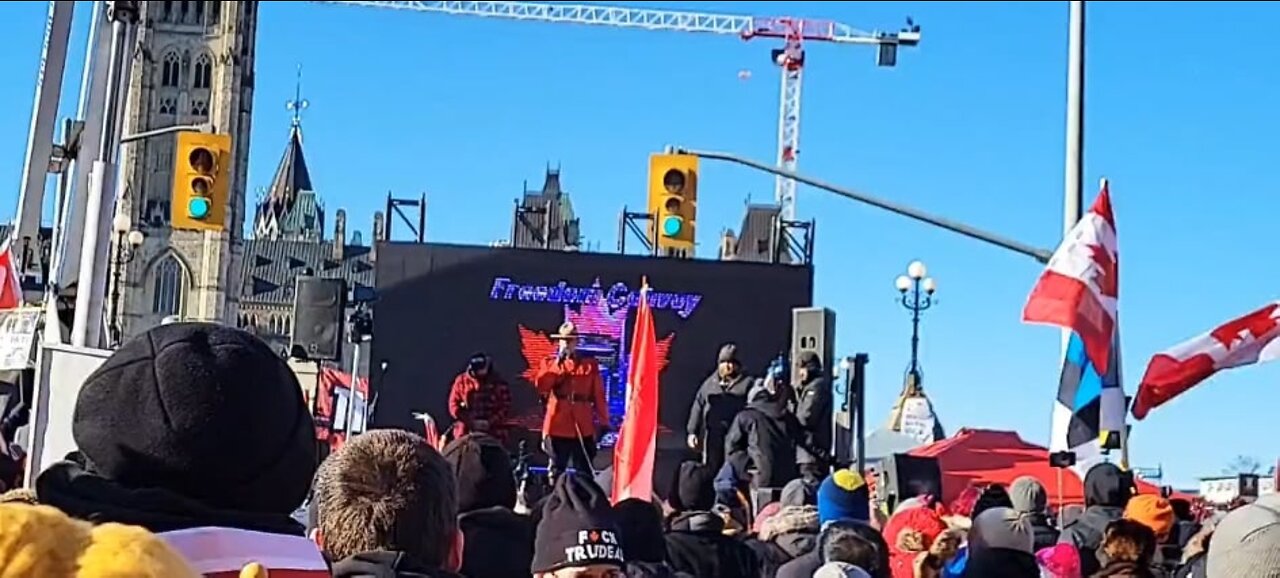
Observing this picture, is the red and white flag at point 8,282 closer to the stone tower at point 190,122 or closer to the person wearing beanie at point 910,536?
the person wearing beanie at point 910,536

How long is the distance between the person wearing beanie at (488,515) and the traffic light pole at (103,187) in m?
4.88

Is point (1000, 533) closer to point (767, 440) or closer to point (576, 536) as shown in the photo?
point (576, 536)

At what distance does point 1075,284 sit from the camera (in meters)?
10.6

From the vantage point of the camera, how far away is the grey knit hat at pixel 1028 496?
7.10 m

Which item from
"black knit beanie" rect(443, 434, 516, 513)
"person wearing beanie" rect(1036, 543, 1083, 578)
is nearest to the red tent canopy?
"person wearing beanie" rect(1036, 543, 1083, 578)

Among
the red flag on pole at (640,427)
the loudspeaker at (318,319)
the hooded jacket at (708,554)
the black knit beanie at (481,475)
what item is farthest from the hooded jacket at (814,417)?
the black knit beanie at (481,475)

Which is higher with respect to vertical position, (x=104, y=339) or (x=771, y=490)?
(x=104, y=339)

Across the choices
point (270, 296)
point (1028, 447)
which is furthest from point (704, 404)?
point (270, 296)

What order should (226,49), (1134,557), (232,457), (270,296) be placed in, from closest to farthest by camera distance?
(232,457) → (1134,557) → (226,49) → (270,296)

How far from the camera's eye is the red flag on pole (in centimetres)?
940

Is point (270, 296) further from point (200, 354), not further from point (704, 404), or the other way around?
point (200, 354)

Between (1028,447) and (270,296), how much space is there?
342 ft

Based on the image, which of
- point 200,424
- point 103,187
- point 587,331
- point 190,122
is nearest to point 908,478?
point 103,187

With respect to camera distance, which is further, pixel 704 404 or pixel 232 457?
pixel 704 404
